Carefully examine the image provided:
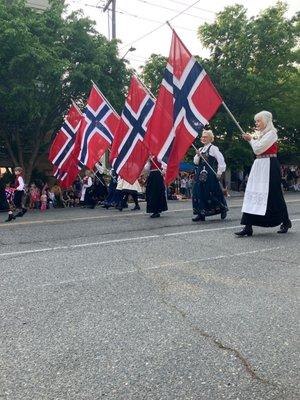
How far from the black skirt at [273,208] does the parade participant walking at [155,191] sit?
3.89m

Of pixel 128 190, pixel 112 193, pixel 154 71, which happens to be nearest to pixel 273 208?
pixel 128 190

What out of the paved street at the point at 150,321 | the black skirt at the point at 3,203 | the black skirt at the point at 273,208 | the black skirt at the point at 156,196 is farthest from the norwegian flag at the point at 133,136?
the black skirt at the point at 3,203

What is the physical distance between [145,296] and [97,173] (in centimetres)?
1398

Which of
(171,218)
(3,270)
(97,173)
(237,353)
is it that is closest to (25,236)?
(3,270)

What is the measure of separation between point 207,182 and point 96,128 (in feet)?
16.9

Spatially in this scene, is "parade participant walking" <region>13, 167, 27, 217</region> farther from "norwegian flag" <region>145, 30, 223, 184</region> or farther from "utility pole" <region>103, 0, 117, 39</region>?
"utility pole" <region>103, 0, 117, 39</region>

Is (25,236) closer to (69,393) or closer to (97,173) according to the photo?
(69,393)

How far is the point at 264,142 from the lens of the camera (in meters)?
7.50

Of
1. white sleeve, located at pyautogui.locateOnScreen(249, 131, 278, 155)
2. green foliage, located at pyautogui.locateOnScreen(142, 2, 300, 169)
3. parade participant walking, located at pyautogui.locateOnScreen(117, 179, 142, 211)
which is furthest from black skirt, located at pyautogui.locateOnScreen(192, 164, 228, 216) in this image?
green foliage, located at pyautogui.locateOnScreen(142, 2, 300, 169)

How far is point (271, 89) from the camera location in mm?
28703

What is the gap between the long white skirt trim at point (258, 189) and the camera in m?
7.56

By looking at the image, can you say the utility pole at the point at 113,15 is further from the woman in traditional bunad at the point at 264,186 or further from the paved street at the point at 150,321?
the paved street at the point at 150,321

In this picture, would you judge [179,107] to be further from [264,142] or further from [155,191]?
[155,191]

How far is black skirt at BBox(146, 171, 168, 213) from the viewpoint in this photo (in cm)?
1135
